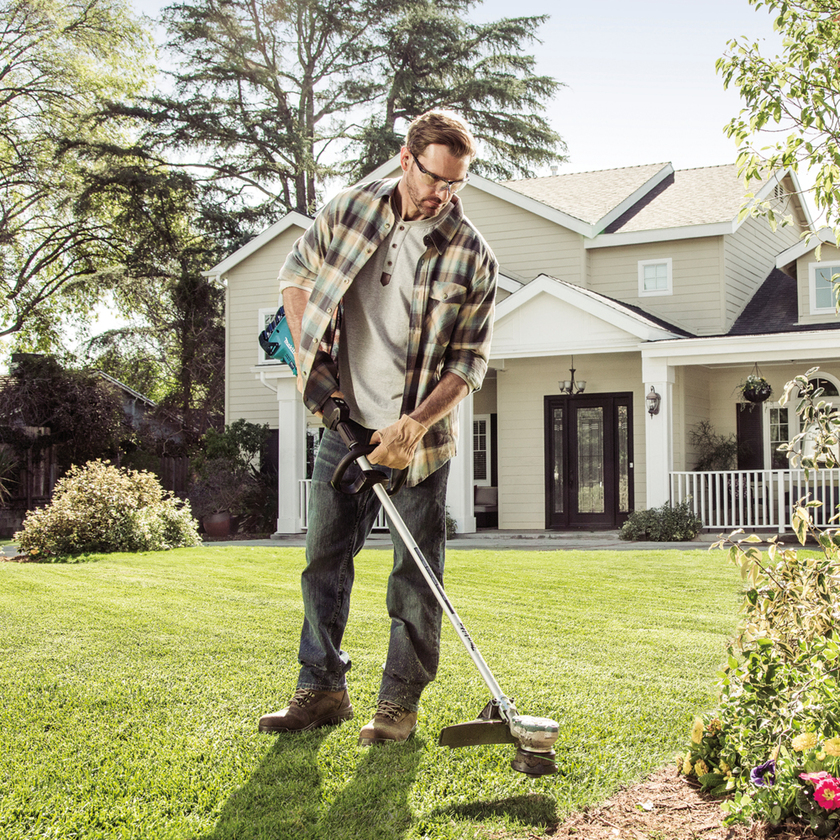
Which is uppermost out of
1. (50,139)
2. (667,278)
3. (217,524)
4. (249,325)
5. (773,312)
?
(50,139)

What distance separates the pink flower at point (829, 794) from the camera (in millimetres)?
2084

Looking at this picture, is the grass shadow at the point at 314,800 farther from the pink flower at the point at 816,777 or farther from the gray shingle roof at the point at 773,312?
the gray shingle roof at the point at 773,312

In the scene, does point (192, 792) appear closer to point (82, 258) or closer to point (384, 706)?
point (384, 706)

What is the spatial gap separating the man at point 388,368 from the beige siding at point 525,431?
11397 mm

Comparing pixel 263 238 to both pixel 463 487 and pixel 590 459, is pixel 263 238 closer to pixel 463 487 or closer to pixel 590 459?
pixel 463 487

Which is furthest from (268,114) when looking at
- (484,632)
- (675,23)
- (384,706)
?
(384,706)

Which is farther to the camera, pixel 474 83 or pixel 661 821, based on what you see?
pixel 474 83

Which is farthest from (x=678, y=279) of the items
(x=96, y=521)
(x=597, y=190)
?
(x=96, y=521)

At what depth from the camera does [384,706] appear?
9.71ft

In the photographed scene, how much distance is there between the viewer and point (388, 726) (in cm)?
290

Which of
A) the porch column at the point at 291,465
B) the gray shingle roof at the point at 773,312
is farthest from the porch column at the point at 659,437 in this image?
the porch column at the point at 291,465

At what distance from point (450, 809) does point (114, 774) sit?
98cm

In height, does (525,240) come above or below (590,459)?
above

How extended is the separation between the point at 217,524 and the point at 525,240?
7.41 metres
